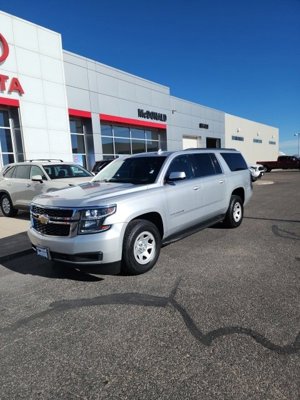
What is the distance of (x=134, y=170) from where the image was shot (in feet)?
19.0

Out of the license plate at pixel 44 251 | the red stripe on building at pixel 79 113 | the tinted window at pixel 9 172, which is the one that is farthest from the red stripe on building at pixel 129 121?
the license plate at pixel 44 251

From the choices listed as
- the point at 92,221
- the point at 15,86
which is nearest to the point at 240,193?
the point at 92,221

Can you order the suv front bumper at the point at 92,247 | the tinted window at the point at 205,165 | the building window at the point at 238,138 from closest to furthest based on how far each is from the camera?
1. the suv front bumper at the point at 92,247
2. the tinted window at the point at 205,165
3. the building window at the point at 238,138

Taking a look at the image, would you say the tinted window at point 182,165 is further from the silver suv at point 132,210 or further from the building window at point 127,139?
the building window at point 127,139

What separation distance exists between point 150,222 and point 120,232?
2.26 ft

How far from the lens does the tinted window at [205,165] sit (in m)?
6.23

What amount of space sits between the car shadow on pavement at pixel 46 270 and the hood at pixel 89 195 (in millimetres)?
999

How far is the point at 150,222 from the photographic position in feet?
15.8

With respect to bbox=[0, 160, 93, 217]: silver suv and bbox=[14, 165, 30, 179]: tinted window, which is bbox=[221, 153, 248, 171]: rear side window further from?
bbox=[14, 165, 30, 179]: tinted window

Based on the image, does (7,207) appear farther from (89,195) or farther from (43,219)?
(89,195)

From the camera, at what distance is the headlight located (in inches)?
165

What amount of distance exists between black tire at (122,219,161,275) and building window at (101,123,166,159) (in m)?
17.8

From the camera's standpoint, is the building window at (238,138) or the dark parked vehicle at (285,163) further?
the building window at (238,138)

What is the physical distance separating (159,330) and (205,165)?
160 inches
